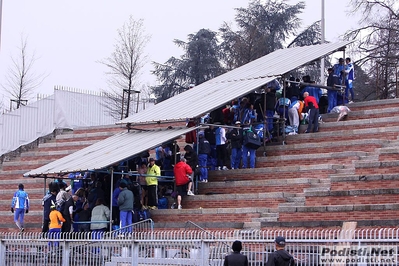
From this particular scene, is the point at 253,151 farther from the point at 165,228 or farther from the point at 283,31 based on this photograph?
the point at 283,31

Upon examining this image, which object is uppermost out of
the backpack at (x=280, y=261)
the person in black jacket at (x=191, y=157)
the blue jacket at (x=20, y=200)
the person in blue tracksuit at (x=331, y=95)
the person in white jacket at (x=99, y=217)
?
the person in blue tracksuit at (x=331, y=95)

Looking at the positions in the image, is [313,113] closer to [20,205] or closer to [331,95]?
[331,95]

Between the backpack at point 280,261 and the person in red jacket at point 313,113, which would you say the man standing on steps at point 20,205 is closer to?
the person in red jacket at point 313,113

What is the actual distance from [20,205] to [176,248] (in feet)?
42.0

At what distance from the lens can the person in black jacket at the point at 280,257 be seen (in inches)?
583

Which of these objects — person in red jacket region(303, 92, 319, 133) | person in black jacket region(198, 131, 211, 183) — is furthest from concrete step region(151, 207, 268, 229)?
person in red jacket region(303, 92, 319, 133)

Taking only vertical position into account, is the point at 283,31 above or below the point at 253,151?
above

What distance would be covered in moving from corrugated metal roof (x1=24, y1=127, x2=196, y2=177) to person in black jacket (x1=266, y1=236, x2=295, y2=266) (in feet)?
35.5

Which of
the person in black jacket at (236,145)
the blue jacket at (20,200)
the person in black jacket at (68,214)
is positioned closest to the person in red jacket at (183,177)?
the person in black jacket at (236,145)

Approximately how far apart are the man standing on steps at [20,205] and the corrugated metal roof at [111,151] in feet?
5.75

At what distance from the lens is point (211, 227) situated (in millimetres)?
24328

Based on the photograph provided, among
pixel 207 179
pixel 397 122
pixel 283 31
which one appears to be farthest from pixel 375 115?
pixel 283 31

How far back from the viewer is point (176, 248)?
17188mm

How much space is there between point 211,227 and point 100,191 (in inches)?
146
